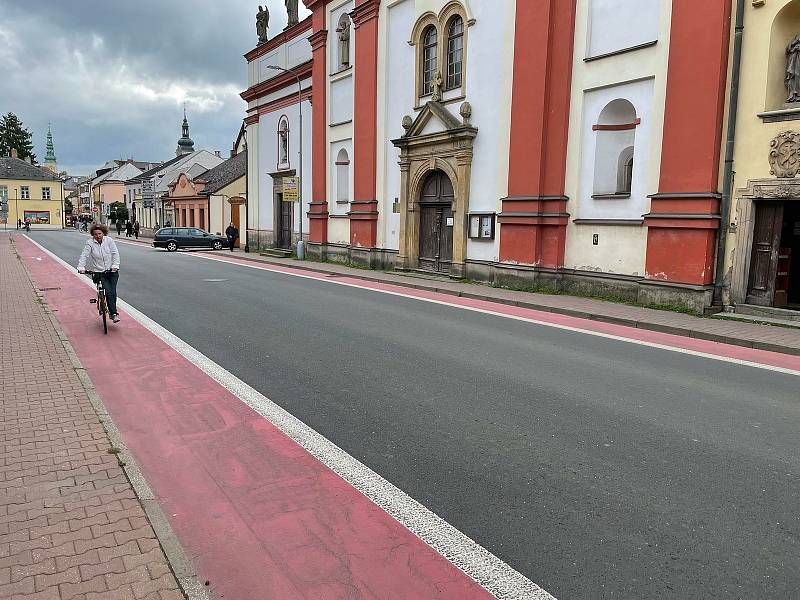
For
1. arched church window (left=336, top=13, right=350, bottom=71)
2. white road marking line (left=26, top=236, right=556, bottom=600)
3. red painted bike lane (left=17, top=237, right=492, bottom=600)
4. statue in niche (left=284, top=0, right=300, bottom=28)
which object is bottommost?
red painted bike lane (left=17, top=237, right=492, bottom=600)

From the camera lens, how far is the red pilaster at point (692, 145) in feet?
39.5

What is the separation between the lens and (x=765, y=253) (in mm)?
11898

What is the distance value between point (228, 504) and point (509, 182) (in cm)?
1409

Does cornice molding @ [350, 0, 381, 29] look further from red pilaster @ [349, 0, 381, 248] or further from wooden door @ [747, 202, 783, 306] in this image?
wooden door @ [747, 202, 783, 306]

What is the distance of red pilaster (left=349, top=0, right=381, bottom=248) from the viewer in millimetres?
22500

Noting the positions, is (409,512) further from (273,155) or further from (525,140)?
(273,155)

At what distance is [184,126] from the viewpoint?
91250 mm

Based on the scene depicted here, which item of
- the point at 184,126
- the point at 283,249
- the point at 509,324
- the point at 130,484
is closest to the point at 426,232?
the point at 509,324

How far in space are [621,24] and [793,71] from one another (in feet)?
13.3

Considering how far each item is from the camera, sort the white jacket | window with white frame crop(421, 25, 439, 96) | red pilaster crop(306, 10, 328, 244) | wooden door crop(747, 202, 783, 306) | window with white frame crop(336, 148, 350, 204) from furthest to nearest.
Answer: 1. red pilaster crop(306, 10, 328, 244)
2. window with white frame crop(336, 148, 350, 204)
3. window with white frame crop(421, 25, 439, 96)
4. wooden door crop(747, 202, 783, 306)
5. the white jacket

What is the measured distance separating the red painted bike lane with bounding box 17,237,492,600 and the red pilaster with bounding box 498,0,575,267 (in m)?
11.1

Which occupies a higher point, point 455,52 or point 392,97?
point 455,52

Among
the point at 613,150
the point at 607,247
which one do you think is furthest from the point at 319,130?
the point at 607,247

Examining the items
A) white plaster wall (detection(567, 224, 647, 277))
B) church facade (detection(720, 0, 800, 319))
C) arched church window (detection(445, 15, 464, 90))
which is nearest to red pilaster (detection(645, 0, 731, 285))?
church facade (detection(720, 0, 800, 319))
